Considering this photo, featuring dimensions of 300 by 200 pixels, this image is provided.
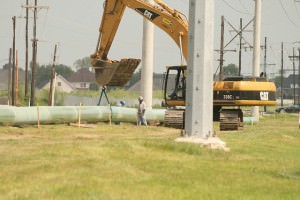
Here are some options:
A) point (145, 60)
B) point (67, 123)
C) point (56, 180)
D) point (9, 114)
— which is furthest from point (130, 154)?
point (145, 60)

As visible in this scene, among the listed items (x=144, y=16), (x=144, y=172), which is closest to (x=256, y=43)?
(x=144, y=16)

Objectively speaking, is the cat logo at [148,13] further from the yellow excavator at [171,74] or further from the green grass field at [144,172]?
the green grass field at [144,172]

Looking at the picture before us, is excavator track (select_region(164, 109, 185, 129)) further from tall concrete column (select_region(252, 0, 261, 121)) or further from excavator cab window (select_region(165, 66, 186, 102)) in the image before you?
tall concrete column (select_region(252, 0, 261, 121))

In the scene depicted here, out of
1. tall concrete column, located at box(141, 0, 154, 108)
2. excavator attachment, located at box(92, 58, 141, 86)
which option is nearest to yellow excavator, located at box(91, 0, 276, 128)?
excavator attachment, located at box(92, 58, 141, 86)

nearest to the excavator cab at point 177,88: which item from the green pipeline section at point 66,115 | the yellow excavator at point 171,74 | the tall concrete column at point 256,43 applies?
the yellow excavator at point 171,74

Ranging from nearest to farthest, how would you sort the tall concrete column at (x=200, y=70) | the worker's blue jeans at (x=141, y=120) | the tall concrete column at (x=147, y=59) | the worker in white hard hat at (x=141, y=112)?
the tall concrete column at (x=200, y=70), the worker in white hard hat at (x=141, y=112), the worker's blue jeans at (x=141, y=120), the tall concrete column at (x=147, y=59)

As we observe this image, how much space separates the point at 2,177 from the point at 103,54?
20.3 metres

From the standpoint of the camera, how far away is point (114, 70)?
1212 inches

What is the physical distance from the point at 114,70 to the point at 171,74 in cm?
420

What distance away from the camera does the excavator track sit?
28078 mm

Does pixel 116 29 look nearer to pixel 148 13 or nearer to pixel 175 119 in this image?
pixel 148 13

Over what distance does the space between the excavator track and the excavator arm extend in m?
3.18

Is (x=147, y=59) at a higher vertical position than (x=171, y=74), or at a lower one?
higher

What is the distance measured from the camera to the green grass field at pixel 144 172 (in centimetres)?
1038
